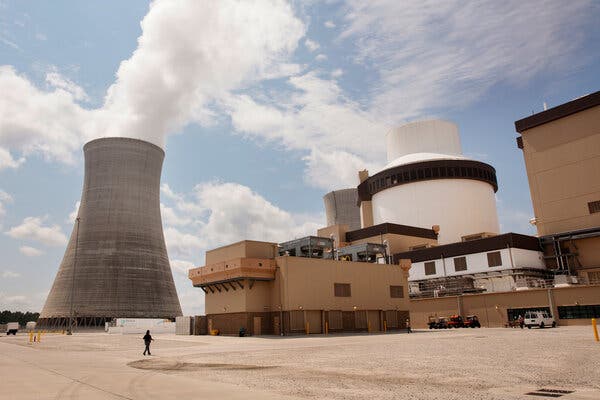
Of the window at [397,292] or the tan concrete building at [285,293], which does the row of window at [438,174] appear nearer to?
the window at [397,292]

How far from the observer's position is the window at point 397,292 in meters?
46.2

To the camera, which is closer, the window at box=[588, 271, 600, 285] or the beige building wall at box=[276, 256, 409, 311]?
the beige building wall at box=[276, 256, 409, 311]

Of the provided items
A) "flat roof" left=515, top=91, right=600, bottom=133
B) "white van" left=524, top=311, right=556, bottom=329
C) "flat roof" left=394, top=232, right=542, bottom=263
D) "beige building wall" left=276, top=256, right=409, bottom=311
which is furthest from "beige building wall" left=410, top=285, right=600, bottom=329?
"flat roof" left=515, top=91, right=600, bottom=133

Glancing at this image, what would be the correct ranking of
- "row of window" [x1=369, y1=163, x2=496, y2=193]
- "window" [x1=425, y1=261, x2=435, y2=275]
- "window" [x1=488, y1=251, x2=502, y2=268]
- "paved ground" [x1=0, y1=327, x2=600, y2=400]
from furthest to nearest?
1. "row of window" [x1=369, y1=163, x2=496, y2=193]
2. "window" [x1=425, y1=261, x2=435, y2=275]
3. "window" [x1=488, y1=251, x2=502, y2=268]
4. "paved ground" [x1=0, y1=327, x2=600, y2=400]

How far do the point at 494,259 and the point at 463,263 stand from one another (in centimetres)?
362

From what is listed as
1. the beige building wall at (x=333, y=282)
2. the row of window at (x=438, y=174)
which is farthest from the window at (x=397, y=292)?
the row of window at (x=438, y=174)

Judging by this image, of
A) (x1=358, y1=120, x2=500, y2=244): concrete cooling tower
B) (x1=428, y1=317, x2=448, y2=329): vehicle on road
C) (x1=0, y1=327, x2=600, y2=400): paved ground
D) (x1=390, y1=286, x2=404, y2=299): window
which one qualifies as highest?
(x1=358, y1=120, x2=500, y2=244): concrete cooling tower

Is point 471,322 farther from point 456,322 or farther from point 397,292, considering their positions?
point 397,292

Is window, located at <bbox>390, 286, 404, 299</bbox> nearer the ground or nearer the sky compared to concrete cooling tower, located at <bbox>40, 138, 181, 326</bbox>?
nearer the ground

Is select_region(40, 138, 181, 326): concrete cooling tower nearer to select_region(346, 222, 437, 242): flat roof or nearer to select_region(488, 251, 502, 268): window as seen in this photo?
select_region(346, 222, 437, 242): flat roof

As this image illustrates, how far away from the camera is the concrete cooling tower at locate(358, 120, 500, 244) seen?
65.3 m

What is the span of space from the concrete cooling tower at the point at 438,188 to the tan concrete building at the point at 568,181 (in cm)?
1254

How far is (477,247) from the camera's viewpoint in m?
51.8

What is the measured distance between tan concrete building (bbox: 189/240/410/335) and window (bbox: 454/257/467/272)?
498 inches
